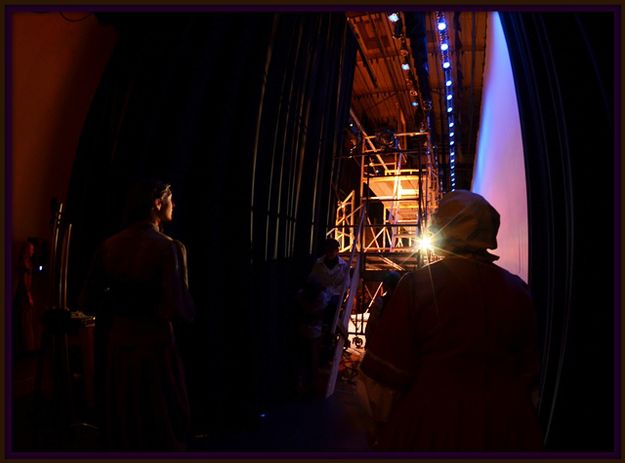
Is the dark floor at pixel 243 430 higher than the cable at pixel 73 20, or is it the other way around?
the cable at pixel 73 20

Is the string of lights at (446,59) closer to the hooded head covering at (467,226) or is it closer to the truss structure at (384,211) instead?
the truss structure at (384,211)

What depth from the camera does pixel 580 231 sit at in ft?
6.89

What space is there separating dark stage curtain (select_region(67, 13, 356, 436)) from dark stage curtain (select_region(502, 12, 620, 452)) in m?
2.37

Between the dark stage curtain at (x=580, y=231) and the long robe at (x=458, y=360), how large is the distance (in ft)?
2.71

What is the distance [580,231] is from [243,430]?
2.99 meters

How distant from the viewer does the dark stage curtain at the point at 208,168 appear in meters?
3.29

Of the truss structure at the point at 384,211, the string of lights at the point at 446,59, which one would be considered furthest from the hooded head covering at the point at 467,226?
the string of lights at the point at 446,59

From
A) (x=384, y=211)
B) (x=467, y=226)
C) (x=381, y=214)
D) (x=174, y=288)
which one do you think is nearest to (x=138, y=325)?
(x=174, y=288)

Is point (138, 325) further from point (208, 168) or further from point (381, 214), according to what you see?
point (381, 214)

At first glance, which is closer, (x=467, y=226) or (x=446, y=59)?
(x=467, y=226)

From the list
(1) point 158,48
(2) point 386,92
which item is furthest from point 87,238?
(2) point 386,92

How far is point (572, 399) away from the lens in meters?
2.12

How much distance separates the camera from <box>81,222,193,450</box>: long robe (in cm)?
220

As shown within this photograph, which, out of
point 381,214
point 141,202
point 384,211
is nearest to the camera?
point 141,202
